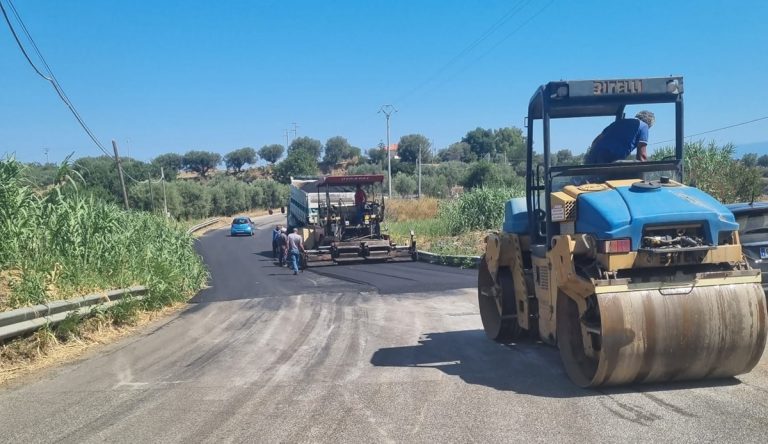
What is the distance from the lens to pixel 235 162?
151875 mm

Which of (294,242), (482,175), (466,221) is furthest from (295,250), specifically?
(482,175)

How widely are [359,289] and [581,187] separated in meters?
10.3

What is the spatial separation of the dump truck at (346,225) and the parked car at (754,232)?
16167mm

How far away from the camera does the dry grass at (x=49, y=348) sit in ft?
25.7

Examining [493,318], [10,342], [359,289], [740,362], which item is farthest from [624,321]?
[359,289]

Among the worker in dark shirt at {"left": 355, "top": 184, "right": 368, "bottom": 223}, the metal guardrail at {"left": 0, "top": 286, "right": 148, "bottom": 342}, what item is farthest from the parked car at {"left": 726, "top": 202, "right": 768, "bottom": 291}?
the worker in dark shirt at {"left": 355, "top": 184, "right": 368, "bottom": 223}

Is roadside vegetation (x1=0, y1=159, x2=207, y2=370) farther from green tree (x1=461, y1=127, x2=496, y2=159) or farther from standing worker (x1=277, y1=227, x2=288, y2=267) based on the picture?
green tree (x1=461, y1=127, x2=496, y2=159)

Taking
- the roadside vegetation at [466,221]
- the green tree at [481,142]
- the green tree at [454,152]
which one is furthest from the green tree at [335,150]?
the roadside vegetation at [466,221]

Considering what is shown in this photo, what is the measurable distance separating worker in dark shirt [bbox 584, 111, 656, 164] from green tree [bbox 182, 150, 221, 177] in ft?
438

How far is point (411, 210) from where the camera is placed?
4747 centimetres

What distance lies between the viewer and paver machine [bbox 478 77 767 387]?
5.59m

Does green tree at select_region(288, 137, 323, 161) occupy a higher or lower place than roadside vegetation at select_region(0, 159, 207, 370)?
higher

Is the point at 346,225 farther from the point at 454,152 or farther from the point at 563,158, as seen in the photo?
the point at 454,152

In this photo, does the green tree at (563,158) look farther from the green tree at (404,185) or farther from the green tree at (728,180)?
the green tree at (404,185)
